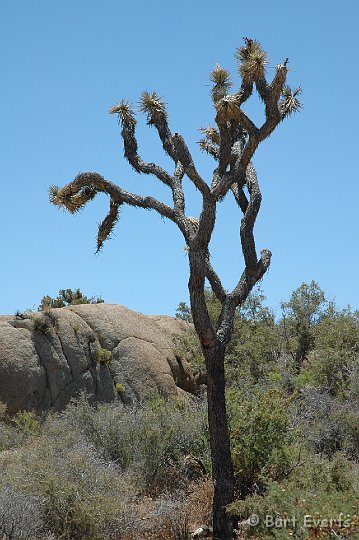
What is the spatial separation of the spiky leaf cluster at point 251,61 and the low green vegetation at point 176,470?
16.0 feet

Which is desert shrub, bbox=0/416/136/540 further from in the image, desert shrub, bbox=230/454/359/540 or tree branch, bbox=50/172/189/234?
tree branch, bbox=50/172/189/234

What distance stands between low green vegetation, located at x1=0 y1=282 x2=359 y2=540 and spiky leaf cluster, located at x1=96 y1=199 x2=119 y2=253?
294cm

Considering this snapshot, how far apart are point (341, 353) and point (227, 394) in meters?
9.17

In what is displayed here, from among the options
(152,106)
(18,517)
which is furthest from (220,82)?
(18,517)

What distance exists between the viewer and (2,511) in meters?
9.41

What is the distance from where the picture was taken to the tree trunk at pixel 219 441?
10648 millimetres

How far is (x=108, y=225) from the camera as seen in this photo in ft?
44.8

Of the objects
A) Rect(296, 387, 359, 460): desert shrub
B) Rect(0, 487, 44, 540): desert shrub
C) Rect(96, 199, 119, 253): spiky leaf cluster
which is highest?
Rect(96, 199, 119, 253): spiky leaf cluster

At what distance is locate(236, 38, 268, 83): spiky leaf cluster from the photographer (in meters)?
11.5

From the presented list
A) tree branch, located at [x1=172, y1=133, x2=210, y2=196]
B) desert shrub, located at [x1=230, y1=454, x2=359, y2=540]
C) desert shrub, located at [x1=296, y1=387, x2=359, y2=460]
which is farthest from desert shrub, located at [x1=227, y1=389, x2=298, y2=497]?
tree branch, located at [x1=172, y1=133, x2=210, y2=196]

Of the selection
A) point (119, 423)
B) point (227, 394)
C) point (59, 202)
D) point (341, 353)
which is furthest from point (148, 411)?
point (341, 353)

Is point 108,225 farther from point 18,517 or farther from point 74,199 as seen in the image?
point 18,517

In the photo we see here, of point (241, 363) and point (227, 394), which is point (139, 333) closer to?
point (241, 363)

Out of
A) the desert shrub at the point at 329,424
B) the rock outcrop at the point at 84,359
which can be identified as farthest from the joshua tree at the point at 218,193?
the rock outcrop at the point at 84,359
